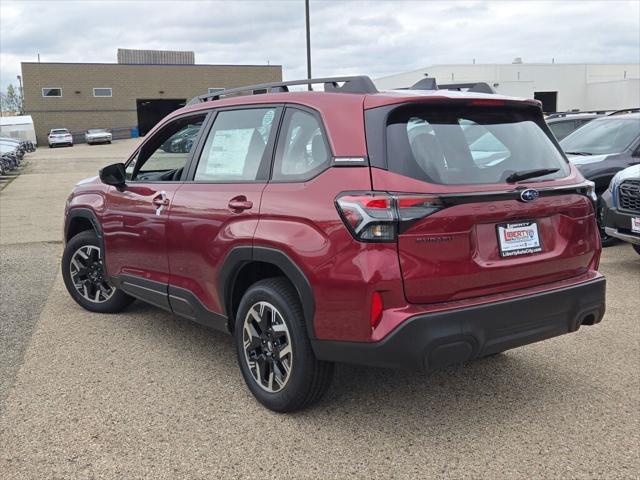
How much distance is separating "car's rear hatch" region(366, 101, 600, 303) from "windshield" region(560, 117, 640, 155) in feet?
20.1

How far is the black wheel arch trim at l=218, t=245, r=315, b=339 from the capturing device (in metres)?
3.30

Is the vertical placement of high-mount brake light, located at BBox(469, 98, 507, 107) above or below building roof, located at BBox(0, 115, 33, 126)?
below

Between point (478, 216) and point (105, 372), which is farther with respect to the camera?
point (105, 372)

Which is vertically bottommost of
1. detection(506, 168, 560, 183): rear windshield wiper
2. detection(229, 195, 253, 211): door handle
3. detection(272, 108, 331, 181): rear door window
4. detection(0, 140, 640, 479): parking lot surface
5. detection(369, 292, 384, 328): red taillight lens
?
detection(0, 140, 640, 479): parking lot surface

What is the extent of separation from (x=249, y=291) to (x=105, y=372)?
1.33 metres

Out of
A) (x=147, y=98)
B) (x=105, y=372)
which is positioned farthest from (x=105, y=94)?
(x=105, y=372)

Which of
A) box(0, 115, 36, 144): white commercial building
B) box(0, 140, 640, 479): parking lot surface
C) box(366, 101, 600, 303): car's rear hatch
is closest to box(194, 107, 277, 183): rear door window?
box(366, 101, 600, 303): car's rear hatch

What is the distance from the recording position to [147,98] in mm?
60344

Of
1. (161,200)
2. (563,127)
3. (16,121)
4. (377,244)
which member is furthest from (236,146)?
(16,121)

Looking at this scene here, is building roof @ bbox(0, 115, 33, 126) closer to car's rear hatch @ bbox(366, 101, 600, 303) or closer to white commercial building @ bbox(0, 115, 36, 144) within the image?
white commercial building @ bbox(0, 115, 36, 144)

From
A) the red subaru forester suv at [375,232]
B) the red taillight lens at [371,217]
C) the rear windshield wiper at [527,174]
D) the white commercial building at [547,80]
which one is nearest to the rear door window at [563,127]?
the red subaru forester suv at [375,232]

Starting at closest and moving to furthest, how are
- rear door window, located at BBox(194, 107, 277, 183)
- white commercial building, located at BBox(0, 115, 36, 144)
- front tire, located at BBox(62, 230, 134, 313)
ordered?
rear door window, located at BBox(194, 107, 277, 183) → front tire, located at BBox(62, 230, 134, 313) → white commercial building, located at BBox(0, 115, 36, 144)

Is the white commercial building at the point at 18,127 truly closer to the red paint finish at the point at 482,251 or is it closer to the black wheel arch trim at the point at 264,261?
the black wheel arch trim at the point at 264,261

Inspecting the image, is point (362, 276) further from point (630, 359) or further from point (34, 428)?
point (630, 359)
